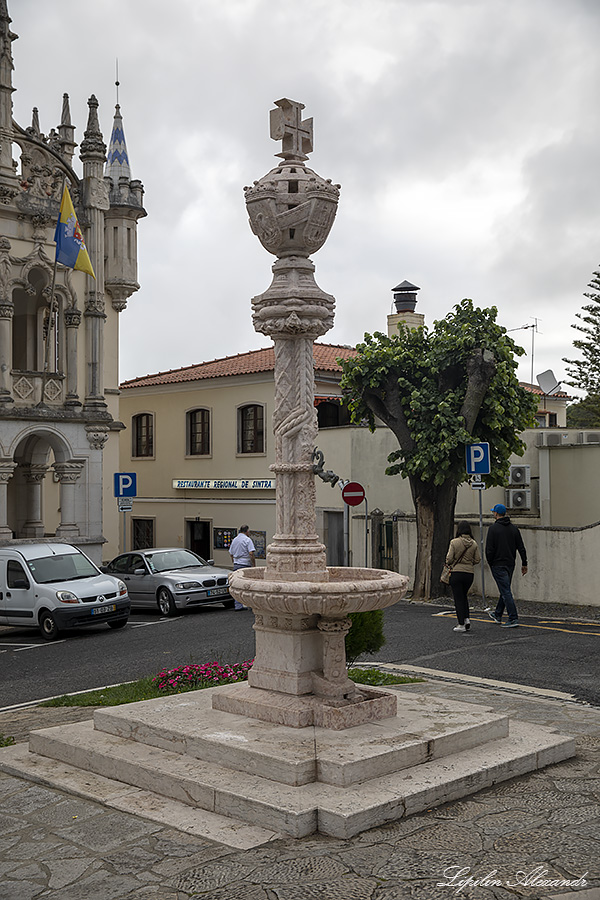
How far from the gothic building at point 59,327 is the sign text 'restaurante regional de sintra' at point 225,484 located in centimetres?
417

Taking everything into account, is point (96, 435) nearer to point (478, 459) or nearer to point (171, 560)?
point (171, 560)

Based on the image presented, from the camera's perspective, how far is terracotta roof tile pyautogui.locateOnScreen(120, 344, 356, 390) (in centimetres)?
3162

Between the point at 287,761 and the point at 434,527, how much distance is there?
45.9 ft

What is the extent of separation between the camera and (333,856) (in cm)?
564

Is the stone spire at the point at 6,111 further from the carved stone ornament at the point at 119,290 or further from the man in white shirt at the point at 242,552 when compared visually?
the man in white shirt at the point at 242,552

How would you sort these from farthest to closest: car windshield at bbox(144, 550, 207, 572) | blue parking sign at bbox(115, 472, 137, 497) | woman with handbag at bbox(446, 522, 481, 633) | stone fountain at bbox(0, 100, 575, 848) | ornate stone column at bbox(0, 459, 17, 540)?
ornate stone column at bbox(0, 459, 17, 540), blue parking sign at bbox(115, 472, 137, 497), car windshield at bbox(144, 550, 207, 572), woman with handbag at bbox(446, 522, 481, 633), stone fountain at bbox(0, 100, 575, 848)

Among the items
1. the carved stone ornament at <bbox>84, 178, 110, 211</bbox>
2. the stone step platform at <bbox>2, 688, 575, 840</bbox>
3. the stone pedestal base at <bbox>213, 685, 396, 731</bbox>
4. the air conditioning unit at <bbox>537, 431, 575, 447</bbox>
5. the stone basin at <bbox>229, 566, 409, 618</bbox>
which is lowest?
the stone step platform at <bbox>2, 688, 575, 840</bbox>

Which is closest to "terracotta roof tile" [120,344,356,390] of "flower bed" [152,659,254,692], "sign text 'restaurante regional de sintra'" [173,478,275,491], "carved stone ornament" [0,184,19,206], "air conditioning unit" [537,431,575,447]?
"sign text 'restaurante regional de sintra'" [173,478,275,491]

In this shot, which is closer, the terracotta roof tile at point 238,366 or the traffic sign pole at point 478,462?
the traffic sign pole at point 478,462

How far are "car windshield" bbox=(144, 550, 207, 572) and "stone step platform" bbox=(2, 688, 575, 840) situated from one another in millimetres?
13086

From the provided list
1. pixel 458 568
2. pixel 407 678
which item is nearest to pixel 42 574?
pixel 458 568

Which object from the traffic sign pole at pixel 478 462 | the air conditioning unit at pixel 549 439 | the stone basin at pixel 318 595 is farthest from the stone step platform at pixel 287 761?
the air conditioning unit at pixel 549 439

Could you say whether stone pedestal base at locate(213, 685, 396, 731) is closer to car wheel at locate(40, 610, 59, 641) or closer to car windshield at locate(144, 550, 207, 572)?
car wheel at locate(40, 610, 59, 641)

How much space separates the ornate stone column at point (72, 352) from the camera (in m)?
26.8
